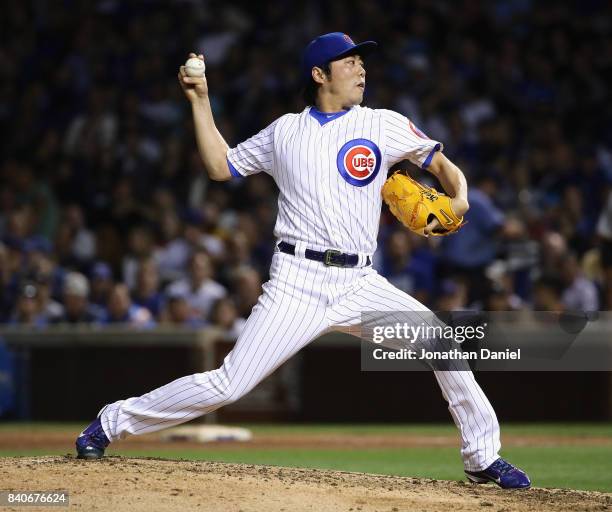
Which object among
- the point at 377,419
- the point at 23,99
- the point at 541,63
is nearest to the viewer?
the point at 377,419

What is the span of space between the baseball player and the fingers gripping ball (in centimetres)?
4

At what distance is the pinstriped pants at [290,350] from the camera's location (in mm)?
5254

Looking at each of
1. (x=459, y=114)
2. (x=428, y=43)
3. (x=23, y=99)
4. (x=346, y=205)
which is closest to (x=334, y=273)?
(x=346, y=205)

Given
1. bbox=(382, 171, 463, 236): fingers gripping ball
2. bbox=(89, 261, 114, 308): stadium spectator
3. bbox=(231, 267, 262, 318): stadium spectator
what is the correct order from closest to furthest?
bbox=(382, 171, 463, 236): fingers gripping ball
bbox=(231, 267, 262, 318): stadium spectator
bbox=(89, 261, 114, 308): stadium spectator

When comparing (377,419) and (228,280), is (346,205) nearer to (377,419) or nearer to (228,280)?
(377,419)

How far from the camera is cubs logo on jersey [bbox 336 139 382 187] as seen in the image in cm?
532

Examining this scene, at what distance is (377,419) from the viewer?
11.2 metres

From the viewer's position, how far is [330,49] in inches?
218

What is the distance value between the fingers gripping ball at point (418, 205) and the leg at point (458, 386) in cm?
33

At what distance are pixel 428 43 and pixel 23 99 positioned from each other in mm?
5104

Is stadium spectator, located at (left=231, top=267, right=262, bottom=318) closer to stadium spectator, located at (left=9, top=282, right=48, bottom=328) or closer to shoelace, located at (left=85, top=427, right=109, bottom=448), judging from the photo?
stadium spectator, located at (left=9, top=282, right=48, bottom=328)

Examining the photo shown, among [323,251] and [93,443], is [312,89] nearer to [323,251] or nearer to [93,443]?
[323,251]

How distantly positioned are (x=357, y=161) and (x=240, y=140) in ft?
26.8

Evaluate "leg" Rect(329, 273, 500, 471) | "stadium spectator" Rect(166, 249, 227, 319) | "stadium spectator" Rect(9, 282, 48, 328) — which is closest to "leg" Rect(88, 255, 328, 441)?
"leg" Rect(329, 273, 500, 471)
